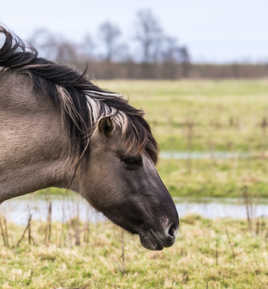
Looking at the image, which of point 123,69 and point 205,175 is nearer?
point 205,175

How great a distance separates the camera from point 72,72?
4.08 metres

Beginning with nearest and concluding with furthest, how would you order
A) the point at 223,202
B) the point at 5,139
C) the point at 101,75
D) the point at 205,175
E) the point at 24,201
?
the point at 5,139 → the point at 24,201 → the point at 223,202 → the point at 205,175 → the point at 101,75

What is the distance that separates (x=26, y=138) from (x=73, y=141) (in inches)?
13.4

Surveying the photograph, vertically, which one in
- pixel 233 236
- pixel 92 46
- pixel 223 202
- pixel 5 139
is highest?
pixel 5 139

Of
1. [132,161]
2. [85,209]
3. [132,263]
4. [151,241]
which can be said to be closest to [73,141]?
[132,161]

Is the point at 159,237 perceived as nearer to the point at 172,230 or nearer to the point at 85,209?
the point at 172,230

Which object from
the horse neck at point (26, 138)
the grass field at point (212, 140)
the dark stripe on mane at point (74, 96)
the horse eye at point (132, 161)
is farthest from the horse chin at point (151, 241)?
the grass field at point (212, 140)

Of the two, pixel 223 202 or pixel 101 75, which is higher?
pixel 223 202

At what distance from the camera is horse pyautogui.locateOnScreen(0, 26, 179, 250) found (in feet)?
12.8

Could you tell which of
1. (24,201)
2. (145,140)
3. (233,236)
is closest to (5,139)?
(145,140)

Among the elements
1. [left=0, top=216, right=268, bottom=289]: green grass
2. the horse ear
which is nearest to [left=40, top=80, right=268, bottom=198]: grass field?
[left=0, top=216, right=268, bottom=289]: green grass

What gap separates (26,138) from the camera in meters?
3.92

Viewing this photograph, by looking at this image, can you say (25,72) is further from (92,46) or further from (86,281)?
(92,46)

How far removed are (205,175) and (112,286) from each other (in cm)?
835
